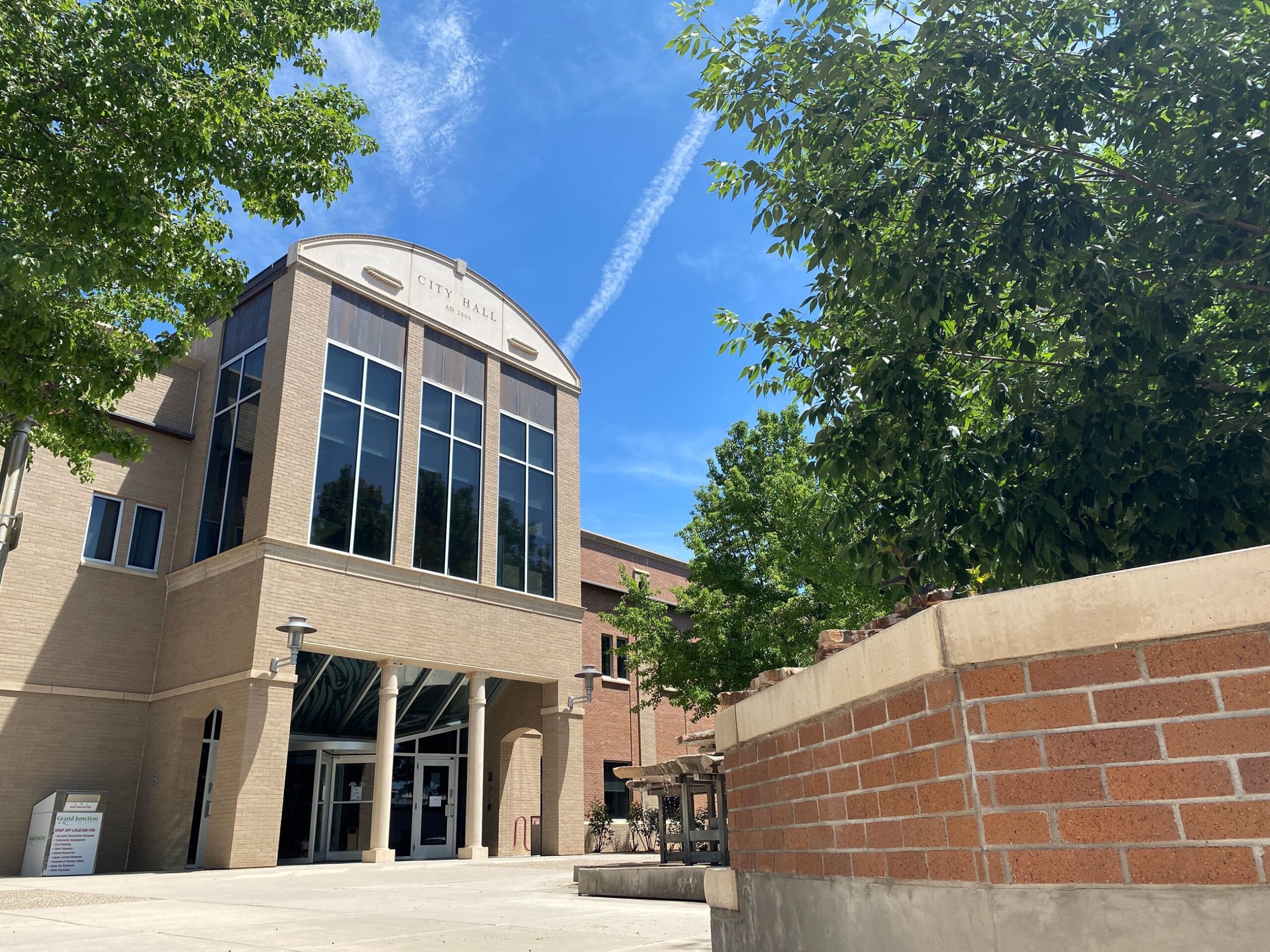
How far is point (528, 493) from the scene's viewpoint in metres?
25.0

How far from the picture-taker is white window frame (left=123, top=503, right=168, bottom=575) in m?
20.6

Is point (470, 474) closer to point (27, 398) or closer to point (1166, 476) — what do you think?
point (27, 398)

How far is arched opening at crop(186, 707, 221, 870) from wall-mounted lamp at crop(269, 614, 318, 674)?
2.32 m

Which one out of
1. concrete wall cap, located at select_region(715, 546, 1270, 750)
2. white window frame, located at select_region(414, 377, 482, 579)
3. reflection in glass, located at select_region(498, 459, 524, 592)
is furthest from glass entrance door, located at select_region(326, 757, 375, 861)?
concrete wall cap, located at select_region(715, 546, 1270, 750)

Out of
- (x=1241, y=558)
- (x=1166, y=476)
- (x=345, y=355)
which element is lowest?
(x=1241, y=558)

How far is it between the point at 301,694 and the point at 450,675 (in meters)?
3.58

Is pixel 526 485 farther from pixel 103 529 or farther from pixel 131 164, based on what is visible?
pixel 131 164

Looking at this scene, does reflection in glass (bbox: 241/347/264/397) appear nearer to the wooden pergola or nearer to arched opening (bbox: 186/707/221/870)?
arched opening (bbox: 186/707/221/870)

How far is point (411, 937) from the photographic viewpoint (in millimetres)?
6680

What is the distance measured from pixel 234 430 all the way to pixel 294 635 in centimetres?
675

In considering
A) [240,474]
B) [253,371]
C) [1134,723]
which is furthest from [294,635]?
[1134,723]

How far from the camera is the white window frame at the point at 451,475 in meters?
21.8

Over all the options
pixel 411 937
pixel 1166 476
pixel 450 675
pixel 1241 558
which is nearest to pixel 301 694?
pixel 450 675

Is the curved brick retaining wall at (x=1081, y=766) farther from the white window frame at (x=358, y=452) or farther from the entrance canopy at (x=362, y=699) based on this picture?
the entrance canopy at (x=362, y=699)
